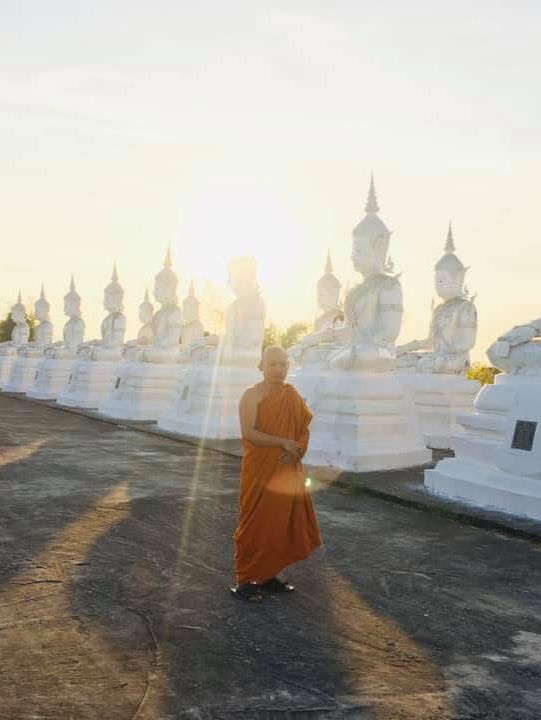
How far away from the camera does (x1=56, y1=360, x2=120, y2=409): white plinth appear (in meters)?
18.1

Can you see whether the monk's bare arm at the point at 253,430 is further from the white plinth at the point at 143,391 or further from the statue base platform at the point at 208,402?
the white plinth at the point at 143,391

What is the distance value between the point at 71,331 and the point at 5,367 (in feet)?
19.3

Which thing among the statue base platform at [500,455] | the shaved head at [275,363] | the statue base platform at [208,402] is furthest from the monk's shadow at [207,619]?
the statue base platform at [208,402]

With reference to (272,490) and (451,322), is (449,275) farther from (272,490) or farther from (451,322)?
(272,490)

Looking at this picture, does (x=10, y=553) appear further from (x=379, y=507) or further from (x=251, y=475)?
(x=379, y=507)

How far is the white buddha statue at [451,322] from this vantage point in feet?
39.3

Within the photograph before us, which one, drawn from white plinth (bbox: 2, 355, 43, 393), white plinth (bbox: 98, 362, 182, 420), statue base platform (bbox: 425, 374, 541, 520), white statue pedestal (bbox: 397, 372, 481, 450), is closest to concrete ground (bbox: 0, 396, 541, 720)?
statue base platform (bbox: 425, 374, 541, 520)

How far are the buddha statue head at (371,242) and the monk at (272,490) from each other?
18.2ft

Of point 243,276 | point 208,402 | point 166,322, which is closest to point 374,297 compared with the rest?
point 243,276

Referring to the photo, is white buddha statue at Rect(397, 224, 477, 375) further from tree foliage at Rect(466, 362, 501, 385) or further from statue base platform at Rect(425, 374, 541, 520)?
tree foliage at Rect(466, 362, 501, 385)

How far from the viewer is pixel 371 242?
31.5ft

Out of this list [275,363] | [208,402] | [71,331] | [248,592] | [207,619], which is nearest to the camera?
[207,619]

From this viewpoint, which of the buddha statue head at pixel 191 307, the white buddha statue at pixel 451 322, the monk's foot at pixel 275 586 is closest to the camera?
the monk's foot at pixel 275 586

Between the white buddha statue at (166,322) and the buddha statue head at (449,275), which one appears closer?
the buddha statue head at (449,275)
